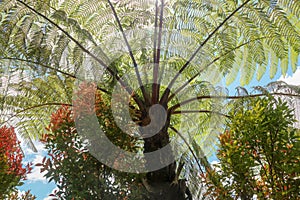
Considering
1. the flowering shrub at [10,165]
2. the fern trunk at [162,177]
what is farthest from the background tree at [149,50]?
the flowering shrub at [10,165]

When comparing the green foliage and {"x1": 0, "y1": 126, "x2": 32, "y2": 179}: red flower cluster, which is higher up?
{"x1": 0, "y1": 126, "x2": 32, "y2": 179}: red flower cluster

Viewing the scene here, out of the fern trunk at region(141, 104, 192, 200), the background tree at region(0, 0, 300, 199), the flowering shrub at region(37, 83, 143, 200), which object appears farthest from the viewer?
the background tree at region(0, 0, 300, 199)

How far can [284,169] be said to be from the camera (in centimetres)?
182

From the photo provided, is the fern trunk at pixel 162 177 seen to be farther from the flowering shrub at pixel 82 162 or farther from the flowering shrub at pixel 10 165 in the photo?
the flowering shrub at pixel 10 165

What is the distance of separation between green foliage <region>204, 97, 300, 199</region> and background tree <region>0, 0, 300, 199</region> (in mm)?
770

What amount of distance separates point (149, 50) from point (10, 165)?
179 centimetres

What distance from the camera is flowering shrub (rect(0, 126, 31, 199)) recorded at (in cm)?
253

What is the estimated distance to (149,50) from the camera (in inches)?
143

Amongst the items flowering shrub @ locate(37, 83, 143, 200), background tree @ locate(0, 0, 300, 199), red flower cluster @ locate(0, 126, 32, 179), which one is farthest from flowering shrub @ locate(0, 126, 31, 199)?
background tree @ locate(0, 0, 300, 199)

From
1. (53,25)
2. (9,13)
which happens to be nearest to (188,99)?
(53,25)

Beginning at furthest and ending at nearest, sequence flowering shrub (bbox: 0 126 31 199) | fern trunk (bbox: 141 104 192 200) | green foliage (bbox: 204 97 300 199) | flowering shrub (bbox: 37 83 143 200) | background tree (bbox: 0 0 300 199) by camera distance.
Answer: background tree (bbox: 0 0 300 199) → fern trunk (bbox: 141 104 192 200) → flowering shrub (bbox: 0 126 31 199) → flowering shrub (bbox: 37 83 143 200) → green foliage (bbox: 204 97 300 199)

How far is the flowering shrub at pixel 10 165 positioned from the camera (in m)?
2.53

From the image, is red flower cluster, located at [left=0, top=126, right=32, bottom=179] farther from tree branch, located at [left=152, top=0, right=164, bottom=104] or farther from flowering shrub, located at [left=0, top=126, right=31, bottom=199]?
tree branch, located at [left=152, top=0, right=164, bottom=104]

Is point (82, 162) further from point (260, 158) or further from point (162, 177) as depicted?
point (260, 158)
